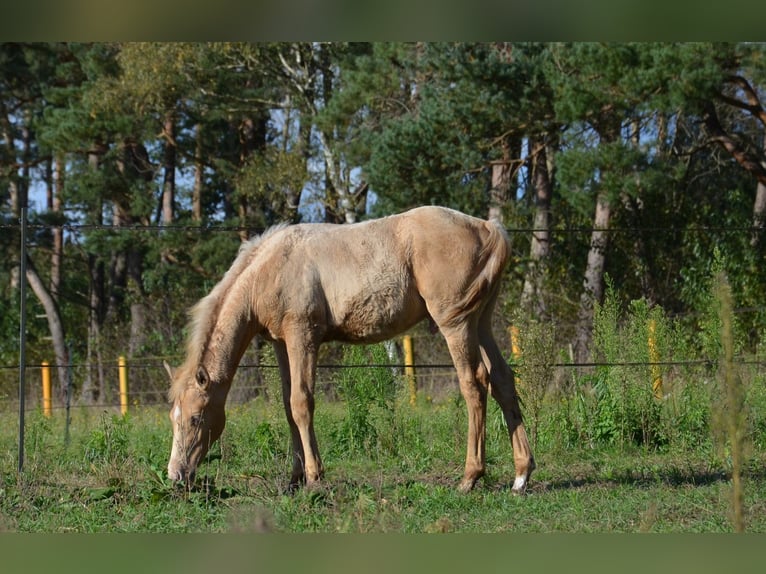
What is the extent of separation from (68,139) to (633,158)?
53.1 feet

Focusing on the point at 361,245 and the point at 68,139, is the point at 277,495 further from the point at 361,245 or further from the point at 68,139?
the point at 68,139

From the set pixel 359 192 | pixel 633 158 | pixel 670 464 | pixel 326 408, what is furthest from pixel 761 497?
pixel 359 192

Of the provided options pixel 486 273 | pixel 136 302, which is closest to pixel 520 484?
pixel 486 273

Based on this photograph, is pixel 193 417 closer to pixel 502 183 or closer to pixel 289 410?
pixel 289 410

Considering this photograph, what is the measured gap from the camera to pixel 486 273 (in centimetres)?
725

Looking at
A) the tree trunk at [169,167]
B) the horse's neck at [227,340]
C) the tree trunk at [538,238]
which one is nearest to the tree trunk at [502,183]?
the tree trunk at [538,238]

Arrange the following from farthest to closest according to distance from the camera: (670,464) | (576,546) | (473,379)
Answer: (670,464) → (473,379) → (576,546)

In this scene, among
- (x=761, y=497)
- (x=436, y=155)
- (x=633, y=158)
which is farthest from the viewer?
(x=436, y=155)

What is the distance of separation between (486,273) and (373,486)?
1.99 meters

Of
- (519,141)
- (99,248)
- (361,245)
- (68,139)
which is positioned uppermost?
(68,139)

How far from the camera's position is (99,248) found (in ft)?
81.0

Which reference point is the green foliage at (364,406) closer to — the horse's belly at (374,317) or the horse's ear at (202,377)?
the horse's belly at (374,317)

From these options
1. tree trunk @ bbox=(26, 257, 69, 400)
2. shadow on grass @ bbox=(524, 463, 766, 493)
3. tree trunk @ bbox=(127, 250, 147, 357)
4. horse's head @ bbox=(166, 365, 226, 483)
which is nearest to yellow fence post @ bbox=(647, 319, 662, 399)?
shadow on grass @ bbox=(524, 463, 766, 493)

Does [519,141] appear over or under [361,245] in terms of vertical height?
over
